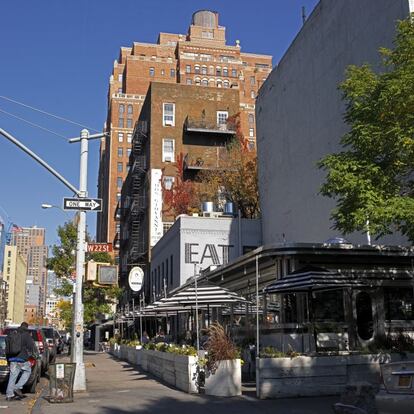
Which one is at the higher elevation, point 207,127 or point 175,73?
point 175,73

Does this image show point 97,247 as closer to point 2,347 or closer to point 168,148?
point 2,347

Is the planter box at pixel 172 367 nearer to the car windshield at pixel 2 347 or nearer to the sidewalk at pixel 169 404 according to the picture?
the sidewalk at pixel 169 404

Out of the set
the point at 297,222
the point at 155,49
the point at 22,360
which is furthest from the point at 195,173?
the point at 155,49

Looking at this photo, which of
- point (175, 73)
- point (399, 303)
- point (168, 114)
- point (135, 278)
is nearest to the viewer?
point (399, 303)

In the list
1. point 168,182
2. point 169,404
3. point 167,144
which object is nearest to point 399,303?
point 169,404

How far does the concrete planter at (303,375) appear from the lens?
13938 millimetres

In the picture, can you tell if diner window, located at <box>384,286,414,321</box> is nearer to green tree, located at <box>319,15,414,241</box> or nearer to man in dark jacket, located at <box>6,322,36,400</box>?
green tree, located at <box>319,15,414,241</box>

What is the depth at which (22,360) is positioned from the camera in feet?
50.0

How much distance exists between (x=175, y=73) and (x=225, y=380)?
102 metres

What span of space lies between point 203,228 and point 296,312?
2264 centimetres

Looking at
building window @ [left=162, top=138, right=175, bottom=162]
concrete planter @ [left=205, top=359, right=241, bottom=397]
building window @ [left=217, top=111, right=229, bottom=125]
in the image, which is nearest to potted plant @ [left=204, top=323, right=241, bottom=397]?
concrete planter @ [left=205, top=359, right=241, bottom=397]

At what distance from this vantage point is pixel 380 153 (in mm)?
14305

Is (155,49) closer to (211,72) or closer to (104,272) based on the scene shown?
(211,72)

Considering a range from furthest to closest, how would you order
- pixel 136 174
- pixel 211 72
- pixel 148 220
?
pixel 211 72
pixel 136 174
pixel 148 220
